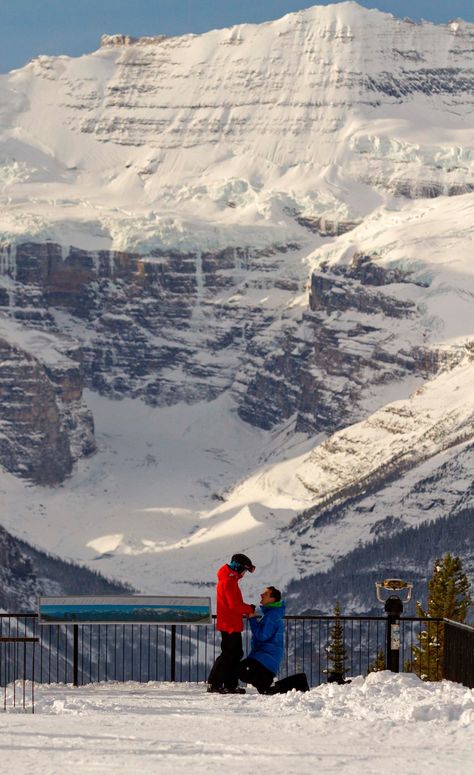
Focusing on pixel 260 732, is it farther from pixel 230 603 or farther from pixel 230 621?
pixel 230 621

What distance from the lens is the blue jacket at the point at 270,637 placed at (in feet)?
242

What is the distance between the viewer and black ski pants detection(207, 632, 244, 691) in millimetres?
74188

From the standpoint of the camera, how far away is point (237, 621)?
74062mm

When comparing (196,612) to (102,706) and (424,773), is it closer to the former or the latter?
(102,706)

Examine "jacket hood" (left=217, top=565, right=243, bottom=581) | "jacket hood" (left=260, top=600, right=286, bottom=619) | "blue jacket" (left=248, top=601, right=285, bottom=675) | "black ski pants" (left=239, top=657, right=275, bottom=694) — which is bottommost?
"black ski pants" (left=239, top=657, right=275, bottom=694)

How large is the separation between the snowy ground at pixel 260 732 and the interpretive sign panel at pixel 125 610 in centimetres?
518

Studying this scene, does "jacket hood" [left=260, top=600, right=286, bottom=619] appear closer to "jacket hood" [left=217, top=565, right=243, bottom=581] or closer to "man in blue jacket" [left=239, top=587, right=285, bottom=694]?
"man in blue jacket" [left=239, top=587, right=285, bottom=694]

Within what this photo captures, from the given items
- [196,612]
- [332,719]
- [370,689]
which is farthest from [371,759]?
[196,612]

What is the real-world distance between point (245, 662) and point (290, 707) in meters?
5.79

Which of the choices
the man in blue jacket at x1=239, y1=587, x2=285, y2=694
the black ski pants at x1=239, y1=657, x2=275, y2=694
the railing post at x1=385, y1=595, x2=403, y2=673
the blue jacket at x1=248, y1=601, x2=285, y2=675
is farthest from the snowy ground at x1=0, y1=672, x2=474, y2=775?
the railing post at x1=385, y1=595, x2=403, y2=673

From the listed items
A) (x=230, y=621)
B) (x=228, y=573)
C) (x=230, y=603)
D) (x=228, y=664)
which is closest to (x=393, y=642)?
(x=228, y=664)

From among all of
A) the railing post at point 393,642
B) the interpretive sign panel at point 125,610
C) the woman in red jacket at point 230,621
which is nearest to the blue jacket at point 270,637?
the woman in red jacket at point 230,621

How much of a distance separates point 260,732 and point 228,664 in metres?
10.2

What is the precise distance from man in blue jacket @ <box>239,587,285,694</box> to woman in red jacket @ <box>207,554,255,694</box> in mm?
447
